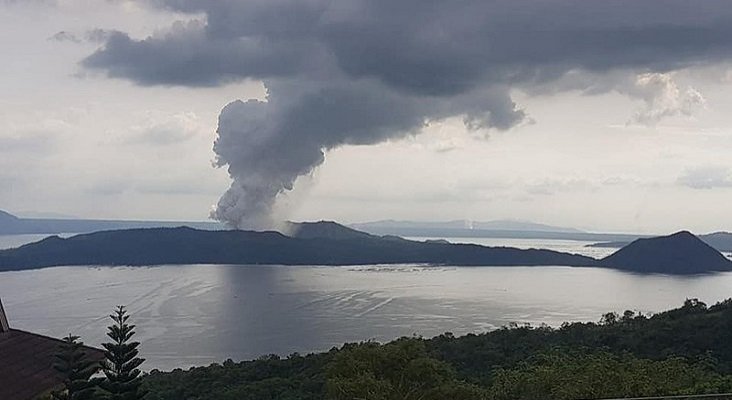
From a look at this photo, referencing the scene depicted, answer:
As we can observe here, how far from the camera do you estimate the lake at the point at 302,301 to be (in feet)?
106

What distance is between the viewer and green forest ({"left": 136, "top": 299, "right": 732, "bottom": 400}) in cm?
721

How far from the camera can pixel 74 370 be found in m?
6.56

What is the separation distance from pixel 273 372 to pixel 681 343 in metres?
9.62

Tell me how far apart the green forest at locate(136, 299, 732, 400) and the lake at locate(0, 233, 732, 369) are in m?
10.7

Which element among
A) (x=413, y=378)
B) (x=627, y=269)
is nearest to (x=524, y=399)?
(x=413, y=378)

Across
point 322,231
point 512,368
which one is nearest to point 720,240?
point 322,231

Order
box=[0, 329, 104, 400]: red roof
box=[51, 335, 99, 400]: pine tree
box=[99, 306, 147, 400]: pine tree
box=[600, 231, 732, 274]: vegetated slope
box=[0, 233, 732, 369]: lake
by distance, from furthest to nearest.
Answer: box=[600, 231, 732, 274]: vegetated slope, box=[0, 233, 732, 369]: lake, box=[99, 306, 147, 400]: pine tree, box=[51, 335, 99, 400]: pine tree, box=[0, 329, 104, 400]: red roof

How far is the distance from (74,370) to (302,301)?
3913 centimetres

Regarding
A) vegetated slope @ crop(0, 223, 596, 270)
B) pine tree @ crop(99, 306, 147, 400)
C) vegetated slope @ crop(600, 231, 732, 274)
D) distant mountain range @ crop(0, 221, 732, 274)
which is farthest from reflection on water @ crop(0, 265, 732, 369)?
pine tree @ crop(99, 306, 147, 400)

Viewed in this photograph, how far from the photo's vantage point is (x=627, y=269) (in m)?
65.3

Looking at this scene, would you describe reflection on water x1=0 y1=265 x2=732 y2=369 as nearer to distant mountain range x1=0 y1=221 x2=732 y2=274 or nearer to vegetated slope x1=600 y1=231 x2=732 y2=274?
vegetated slope x1=600 y1=231 x2=732 y2=274

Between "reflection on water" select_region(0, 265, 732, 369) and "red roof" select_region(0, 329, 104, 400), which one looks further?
"reflection on water" select_region(0, 265, 732, 369)

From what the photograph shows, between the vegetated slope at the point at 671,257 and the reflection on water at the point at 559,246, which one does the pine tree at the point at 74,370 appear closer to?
the vegetated slope at the point at 671,257

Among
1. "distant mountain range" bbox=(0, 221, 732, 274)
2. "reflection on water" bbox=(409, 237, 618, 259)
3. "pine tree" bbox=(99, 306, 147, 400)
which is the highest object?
"reflection on water" bbox=(409, 237, 618, 259)
